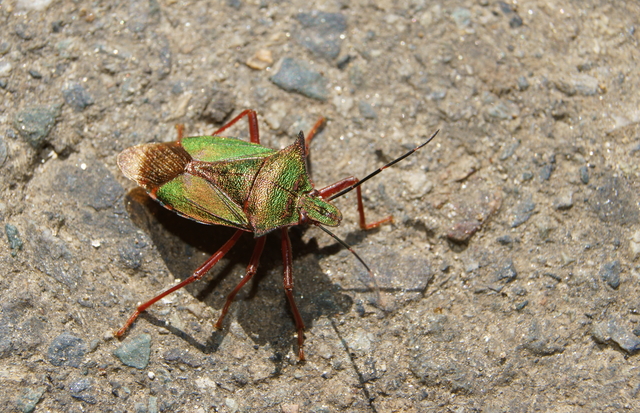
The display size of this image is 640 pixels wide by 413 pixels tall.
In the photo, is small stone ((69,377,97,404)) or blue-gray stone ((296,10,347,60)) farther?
blue-gray stone ((296,10,347,60))

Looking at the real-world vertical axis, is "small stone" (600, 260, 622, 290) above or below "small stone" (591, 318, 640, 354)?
above

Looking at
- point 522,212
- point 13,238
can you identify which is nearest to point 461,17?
point 522,212

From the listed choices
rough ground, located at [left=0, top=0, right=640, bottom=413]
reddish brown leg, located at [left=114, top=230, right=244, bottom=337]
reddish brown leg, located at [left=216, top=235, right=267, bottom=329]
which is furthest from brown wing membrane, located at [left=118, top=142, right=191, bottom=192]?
reddish brown leg, located at [left=216, top=235, right=267, bottom=329]

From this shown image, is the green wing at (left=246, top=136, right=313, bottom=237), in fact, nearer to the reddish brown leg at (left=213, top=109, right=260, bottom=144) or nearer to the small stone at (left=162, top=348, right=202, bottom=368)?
the reddish brown leg at (left=213, top=109, right=260, bottom=144)

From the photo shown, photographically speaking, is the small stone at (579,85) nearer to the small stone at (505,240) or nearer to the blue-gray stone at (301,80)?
the small stone at (505,240)

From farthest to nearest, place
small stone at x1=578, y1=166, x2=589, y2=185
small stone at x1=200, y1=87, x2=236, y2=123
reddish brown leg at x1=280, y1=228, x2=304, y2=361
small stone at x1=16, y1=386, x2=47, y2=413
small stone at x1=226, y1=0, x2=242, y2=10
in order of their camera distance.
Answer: small stone at x1=226, y1=0, x2=242, y2=10 < small stone at x1=200, y1=87, x2=236, y2=123 < small stone at x1=578, y1=166, x2=589, y2=185 < reddish brown leg at x1=280, y1=228, x2=304, y2=361 < small stone at x1=16, y1=386, x2=47, y2=413

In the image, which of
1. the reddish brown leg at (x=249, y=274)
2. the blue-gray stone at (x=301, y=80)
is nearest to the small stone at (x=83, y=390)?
the reddish brown leg at (x=249, y=274)

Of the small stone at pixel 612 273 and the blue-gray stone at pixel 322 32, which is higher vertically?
the blue-gray stone at pixel 322 32
